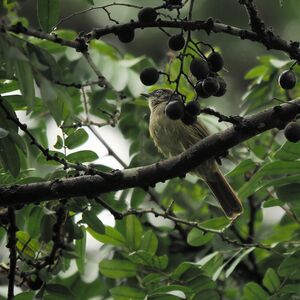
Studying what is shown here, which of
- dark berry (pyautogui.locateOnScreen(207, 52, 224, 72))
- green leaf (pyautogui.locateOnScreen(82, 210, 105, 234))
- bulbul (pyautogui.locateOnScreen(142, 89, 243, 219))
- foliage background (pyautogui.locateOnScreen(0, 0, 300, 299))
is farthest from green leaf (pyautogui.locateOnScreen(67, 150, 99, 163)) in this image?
bulbul (pyautogui.locateOnScreen(142, 89, 243, 219))

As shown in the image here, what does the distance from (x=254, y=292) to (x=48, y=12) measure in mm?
1859

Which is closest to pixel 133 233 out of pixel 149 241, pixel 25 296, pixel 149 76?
pixel 149 241

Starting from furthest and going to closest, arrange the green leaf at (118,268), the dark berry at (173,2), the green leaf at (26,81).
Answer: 1. the green leaf at (118,268)
2. the dark berry at (173,2)
3. the green leaf at (26,81)

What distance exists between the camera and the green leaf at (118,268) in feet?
13.1

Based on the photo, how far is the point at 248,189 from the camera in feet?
12.9

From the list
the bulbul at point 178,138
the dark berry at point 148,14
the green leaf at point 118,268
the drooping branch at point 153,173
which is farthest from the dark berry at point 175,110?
the bulbul at point 178,138

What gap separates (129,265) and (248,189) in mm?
823

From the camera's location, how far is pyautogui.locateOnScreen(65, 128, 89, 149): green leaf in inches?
140

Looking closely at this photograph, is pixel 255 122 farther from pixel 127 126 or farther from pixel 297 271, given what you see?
pixel 127 126

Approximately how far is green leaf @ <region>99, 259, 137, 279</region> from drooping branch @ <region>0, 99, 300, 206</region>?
1037 millimetres

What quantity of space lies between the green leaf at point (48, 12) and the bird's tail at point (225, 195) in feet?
6.78

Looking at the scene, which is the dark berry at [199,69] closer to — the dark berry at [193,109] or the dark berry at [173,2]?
the dark berry at [193,109]

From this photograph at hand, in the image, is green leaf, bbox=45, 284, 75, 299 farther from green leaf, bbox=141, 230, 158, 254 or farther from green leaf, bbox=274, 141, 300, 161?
green leaf, bbox=274, 141, 300, 161

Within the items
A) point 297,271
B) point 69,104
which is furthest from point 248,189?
point 69,104
